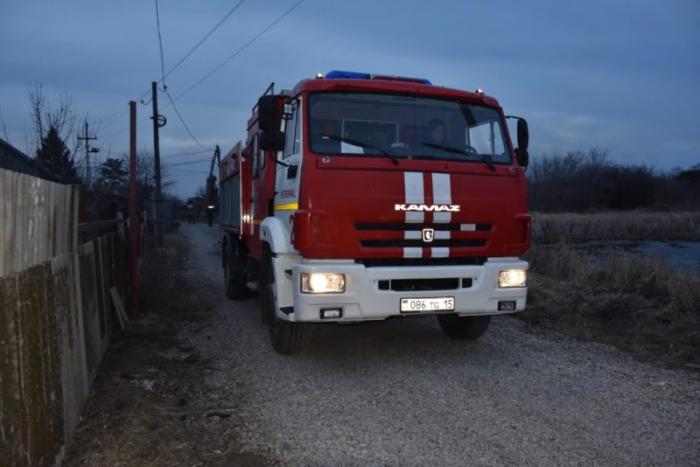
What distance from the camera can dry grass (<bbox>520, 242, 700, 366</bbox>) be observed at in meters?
6.63

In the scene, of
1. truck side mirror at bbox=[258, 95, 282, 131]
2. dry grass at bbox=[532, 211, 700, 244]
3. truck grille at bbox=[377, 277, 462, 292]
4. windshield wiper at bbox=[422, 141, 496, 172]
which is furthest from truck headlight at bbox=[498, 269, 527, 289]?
dry grass at bbox=[532, 211, 700, 244]

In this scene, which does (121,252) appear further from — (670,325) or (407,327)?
(670,325)

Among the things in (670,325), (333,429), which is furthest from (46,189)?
(670,325)

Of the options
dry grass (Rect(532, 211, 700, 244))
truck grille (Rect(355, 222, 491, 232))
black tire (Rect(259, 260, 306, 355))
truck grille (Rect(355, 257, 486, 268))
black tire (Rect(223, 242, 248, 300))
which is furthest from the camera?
dry grass (Rect(532, 211, 700, 244))

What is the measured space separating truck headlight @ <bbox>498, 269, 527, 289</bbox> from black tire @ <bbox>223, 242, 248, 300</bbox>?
501cm

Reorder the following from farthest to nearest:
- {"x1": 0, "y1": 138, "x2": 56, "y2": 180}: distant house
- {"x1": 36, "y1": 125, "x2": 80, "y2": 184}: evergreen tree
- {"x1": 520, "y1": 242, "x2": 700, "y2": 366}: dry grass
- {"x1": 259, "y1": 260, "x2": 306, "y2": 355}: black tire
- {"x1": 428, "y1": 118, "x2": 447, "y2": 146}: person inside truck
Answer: {"x1": 36, "y1": 125, "x2": 80, "y2": 184}: evergreen tree < {"x1": 0, "y1": 138, "x2": 56, "y2": 180}: distant house < {"x1": 520, "y1": 242, "x2": 700, "y2": 366}: dry grass < {"x1": 259, "y1": 260, "x2": 306, "y2": 355}: black tire < {"x1": 428, "y1": 118, "x2": 447, "y2": 146}: person inside truck

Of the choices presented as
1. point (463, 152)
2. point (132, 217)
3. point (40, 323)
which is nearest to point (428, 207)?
point (463, 152)

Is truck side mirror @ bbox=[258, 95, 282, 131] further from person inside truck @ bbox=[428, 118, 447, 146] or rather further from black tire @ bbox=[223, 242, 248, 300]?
black tire @ bbox=[223, 242, 248, 300]

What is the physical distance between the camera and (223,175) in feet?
36.3

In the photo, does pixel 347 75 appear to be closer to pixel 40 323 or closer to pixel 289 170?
pixel 289 170

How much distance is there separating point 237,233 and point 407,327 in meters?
3.12

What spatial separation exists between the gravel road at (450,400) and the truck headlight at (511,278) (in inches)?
31.6

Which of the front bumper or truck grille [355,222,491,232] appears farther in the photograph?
truck grille [355,222,491,232]

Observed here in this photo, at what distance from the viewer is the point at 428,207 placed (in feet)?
17.5
